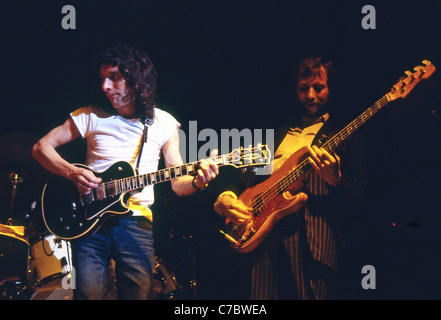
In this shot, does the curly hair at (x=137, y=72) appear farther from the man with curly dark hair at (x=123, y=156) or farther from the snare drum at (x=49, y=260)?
the snare drum at (x=49, y=260)

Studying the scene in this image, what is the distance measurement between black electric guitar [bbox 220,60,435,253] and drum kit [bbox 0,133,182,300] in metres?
0.63

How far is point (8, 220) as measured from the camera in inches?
117

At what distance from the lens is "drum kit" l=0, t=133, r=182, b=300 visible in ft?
9.43

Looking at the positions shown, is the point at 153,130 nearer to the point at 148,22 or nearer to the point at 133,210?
the point at 133,210

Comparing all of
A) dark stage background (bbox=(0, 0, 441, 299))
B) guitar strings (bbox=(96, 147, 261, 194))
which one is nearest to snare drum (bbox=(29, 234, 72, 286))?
dark stage background (bbox=(0, 0, 441, 299))

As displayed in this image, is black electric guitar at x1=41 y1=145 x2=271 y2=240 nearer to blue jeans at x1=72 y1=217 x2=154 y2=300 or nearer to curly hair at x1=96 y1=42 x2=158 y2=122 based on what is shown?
blue jeans at x1=72 y1=217 x2=154 y2=300

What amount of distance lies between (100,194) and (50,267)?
0.76 meters

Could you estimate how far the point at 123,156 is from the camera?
2871mm

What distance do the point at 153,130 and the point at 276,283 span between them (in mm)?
1482

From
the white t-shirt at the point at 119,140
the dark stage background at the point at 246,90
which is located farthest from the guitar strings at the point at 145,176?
the dark stage background at the point at 246,90
